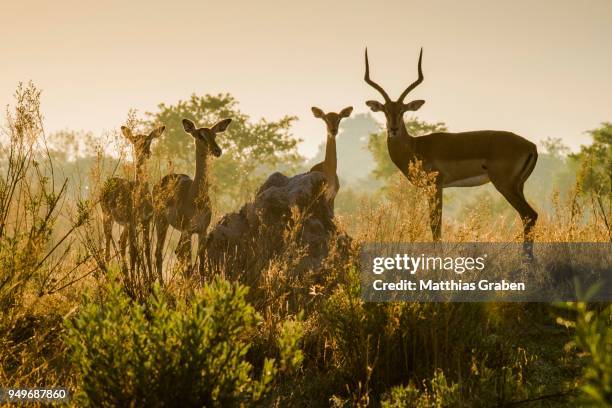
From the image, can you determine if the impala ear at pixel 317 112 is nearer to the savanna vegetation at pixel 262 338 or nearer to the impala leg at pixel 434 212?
the impala leg at pixel 434 212

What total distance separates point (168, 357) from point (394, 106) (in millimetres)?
7671

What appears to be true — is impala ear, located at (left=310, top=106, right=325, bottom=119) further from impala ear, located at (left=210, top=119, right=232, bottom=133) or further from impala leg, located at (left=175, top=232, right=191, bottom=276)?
impala leg, located at (left=175, top=232, right=191, bottom=276)

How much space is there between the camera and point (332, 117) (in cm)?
1088

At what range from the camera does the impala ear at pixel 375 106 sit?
32.7 feet

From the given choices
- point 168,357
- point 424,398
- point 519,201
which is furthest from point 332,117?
point 168,357

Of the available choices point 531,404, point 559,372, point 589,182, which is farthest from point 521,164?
point 589,182

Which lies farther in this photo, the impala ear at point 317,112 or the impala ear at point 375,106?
the impala ear at point 317,112

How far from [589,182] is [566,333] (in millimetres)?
21413

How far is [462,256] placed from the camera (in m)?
5.02

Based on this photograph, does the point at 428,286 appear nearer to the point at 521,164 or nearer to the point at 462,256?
the point at 462,256

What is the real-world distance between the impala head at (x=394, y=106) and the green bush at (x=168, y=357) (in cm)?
717

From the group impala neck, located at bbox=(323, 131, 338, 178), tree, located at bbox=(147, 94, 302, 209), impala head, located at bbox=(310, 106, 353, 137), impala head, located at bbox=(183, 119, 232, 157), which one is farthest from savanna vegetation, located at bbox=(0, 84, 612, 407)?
tree, located at bbox=(147, 94, 302, 209)

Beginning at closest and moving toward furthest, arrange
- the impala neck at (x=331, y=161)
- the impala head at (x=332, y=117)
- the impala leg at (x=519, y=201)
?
1. the impala leg at (x=519, y=201)
2. the impala neck at (x=331, y=161)
3. the impala head at (x=332, y=117)

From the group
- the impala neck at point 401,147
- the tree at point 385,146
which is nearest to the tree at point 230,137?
the tree at point 385,146
